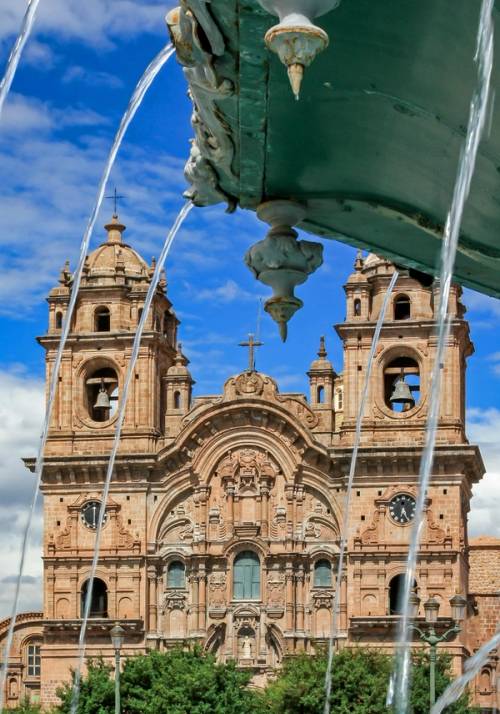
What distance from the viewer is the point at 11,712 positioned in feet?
186

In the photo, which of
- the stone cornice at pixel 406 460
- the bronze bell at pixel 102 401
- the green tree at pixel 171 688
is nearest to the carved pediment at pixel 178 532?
the bronze bell at pixel 102 401

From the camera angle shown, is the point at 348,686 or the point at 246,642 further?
the point at 246,642

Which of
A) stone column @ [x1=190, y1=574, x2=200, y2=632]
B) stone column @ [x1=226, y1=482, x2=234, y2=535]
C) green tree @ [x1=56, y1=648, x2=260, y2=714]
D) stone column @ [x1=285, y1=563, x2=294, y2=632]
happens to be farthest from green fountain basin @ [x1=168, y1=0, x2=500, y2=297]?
stone column @ [x1=226, y1=482, x2=234, y2=535]

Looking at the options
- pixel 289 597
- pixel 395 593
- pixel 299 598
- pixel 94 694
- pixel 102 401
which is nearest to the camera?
pixel 94 694

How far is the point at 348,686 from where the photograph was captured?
48.0m

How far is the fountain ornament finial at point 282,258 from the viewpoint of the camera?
9711 millimetres

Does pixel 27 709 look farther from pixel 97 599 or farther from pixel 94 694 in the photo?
pixel 94 694

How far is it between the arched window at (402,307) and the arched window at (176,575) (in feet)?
31.9

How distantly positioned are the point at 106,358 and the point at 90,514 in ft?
15.6

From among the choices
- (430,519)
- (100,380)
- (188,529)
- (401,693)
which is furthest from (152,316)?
(401,693)

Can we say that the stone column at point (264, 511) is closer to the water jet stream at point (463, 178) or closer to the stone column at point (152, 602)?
the stone column at point (152, 602)

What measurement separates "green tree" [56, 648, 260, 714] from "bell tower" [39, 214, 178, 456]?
8.82m

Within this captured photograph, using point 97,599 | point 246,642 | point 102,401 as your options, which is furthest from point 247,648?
point 102,401

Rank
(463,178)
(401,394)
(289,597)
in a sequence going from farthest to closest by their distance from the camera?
(289,597) < (401,394) < (463,178)
